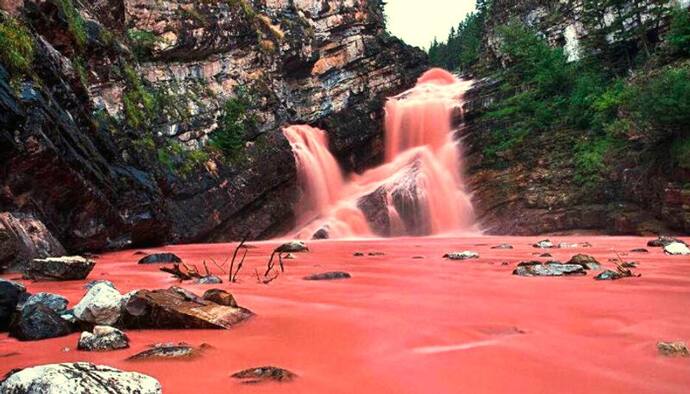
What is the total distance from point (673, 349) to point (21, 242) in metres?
7.65

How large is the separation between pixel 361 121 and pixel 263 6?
31.7 ft

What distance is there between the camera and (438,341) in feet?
8.23

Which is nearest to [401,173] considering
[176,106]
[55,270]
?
[176,106]

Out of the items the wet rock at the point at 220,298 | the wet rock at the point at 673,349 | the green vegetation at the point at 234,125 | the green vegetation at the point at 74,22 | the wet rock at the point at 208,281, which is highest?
the green vegetation at the point at 74,22

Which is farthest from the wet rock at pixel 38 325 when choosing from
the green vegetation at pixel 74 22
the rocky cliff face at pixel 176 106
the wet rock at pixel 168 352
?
the green vegetation at pixel 74 22

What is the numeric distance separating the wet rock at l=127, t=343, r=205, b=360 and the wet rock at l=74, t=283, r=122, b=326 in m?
0.69

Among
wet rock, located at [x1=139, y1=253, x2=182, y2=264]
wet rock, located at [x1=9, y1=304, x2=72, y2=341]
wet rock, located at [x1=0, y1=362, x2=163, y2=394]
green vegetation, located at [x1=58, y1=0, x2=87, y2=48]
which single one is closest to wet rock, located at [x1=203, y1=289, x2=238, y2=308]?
wet rock, located at [x1=9, y1=304, x2=72, y2=341]

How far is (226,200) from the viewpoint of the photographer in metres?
21.8

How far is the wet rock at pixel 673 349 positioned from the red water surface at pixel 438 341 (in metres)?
0.05

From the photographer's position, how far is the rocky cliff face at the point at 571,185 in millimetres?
17317

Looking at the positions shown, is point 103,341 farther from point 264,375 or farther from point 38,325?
point 264,375

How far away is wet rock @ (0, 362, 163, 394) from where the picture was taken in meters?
1.35

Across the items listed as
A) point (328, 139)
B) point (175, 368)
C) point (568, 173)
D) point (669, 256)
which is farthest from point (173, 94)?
point (175, 368)

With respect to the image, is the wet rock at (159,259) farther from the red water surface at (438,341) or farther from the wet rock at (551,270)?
the wet rock at (551,270)
